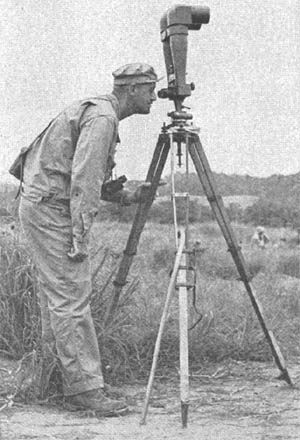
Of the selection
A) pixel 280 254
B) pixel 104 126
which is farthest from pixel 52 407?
pixel 280 254

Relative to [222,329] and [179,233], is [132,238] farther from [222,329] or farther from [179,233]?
[222,329]

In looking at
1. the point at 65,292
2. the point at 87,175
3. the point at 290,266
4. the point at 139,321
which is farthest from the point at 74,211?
the point at 290,266

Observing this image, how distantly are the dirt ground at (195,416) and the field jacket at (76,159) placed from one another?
39.0 inches

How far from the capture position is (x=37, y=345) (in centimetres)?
488

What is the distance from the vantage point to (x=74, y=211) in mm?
4133

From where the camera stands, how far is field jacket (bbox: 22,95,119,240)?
4.12 metres

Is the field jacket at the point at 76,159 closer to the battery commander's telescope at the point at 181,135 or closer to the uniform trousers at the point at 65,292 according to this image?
the uniform trousers at the point at 65,292

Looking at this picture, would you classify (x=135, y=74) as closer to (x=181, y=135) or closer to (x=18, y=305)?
(x=181, y=135)

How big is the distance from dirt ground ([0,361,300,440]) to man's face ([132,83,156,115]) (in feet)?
5.72

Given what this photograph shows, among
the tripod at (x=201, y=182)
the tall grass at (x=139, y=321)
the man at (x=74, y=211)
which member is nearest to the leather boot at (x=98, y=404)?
the man at (x=74, y=211)

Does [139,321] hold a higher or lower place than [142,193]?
lower

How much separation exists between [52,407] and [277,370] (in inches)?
72.6

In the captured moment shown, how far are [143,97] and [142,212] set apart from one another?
789mm

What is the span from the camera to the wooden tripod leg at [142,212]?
482cm
